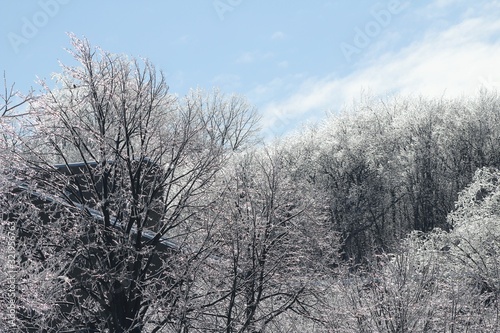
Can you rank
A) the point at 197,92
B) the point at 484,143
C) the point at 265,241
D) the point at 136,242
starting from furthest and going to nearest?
the point at 197,92
the point at 484,143
the point at 265,241
the point at 136,242

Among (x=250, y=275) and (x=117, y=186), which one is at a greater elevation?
(x=117, y=186)

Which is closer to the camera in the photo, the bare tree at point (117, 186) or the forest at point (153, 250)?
the forest at point (153, 250)

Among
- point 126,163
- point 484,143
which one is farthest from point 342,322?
point 484,143

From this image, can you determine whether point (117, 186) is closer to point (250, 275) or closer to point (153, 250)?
point (153, 250)

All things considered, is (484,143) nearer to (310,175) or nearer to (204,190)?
(310,175)

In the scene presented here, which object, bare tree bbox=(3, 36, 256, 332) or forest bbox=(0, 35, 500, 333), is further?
bare tree bbox=(3, 36, 256, 332)

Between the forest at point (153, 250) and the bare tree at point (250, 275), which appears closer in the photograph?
the forest at point (153, 250)

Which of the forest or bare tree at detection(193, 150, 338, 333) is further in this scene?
bare tree at detection(193, 150, 338, 333)

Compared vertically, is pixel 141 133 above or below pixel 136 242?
above

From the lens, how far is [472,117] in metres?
56.0

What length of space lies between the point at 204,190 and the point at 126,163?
2918 mm

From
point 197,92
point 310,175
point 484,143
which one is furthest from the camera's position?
point 197,92

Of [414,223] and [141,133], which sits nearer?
[141,133]

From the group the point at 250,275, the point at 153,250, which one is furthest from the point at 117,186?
the point at 250,275
